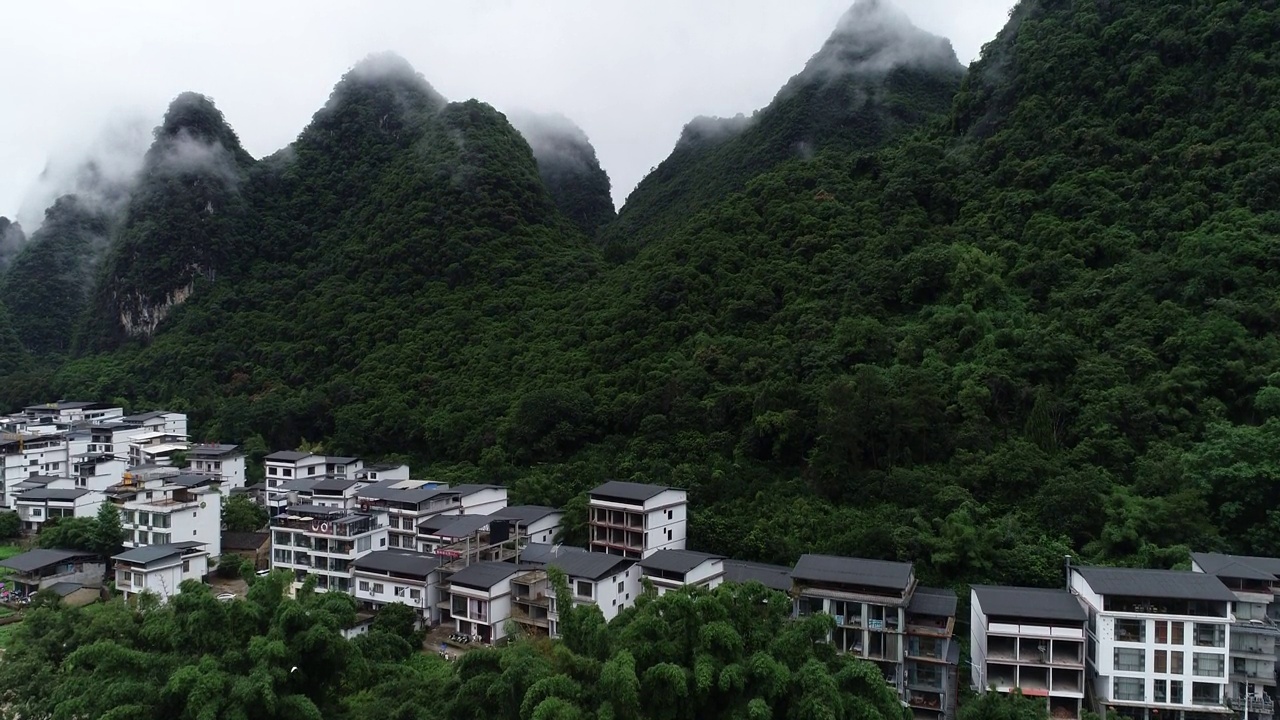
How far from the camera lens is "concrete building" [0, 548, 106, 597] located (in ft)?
84.5

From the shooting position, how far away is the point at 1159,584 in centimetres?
1673

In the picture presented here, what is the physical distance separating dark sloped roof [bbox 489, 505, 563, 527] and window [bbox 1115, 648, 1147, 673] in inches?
629

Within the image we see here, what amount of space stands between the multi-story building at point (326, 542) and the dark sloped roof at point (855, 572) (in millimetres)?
13694

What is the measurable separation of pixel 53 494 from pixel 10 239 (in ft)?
235

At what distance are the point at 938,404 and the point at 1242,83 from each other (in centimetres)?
2165

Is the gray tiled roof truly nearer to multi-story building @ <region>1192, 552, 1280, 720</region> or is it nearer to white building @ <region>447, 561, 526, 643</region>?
white building @ <region>447, 561, 526, 643</region>

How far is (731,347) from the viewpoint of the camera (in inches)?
1324

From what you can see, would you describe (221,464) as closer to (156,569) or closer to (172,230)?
(156,569)

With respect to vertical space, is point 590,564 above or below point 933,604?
above

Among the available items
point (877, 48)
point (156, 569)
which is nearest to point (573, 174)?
point (877, 48)

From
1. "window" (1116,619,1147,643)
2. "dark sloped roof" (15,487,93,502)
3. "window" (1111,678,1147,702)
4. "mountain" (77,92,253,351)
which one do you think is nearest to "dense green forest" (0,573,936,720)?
"window" (1111,678,1147,702)

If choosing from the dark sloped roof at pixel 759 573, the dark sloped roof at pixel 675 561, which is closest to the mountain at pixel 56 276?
the dark sloped roof at pixel 675 561

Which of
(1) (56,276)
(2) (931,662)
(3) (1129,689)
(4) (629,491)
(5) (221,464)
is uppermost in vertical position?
(1) (56,276)

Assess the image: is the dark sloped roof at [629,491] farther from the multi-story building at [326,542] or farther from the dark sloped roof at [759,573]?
the multi-story building at [326,542]
